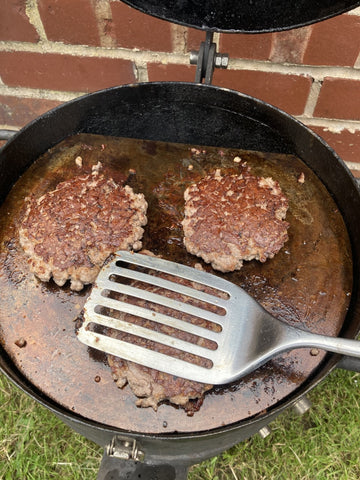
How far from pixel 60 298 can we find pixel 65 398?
35cm

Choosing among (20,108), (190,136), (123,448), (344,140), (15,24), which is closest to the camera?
(123,448)

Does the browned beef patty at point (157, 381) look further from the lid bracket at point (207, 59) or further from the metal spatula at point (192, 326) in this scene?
the lid bracket at point (207, 59)

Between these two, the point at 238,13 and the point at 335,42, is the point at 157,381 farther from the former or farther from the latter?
the point at 335,42

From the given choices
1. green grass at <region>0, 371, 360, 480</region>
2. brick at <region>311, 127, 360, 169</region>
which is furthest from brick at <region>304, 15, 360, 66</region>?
green grass at <region>0, 371, 360, 480</region>

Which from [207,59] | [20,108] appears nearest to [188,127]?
[207,59]

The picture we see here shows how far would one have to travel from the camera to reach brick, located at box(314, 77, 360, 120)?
215 cm

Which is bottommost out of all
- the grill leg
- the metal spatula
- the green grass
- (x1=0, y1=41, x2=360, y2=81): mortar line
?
the green grass

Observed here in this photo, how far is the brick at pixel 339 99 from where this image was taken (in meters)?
2.15

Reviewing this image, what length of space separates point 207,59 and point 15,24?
1.10m

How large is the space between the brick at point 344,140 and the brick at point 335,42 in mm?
441

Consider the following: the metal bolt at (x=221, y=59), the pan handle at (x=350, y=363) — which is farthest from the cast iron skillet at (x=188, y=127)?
the pan handle at (x=350, y=363)

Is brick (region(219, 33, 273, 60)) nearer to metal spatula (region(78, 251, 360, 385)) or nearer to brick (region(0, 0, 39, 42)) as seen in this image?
brick (region(0, 0, 39, 42))

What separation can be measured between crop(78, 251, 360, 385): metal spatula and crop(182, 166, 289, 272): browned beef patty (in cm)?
16

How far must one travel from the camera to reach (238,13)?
1.48 m
